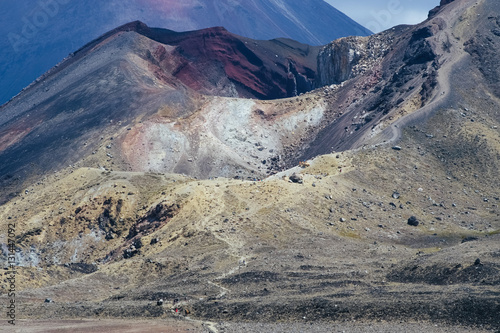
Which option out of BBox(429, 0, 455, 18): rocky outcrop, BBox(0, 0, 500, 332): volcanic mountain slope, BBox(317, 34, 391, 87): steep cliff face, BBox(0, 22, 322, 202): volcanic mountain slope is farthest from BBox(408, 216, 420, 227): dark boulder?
BBox(429, 0, 455, 18): rocky outcrop

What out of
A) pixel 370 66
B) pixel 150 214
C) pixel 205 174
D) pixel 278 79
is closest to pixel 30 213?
pixel 150 214

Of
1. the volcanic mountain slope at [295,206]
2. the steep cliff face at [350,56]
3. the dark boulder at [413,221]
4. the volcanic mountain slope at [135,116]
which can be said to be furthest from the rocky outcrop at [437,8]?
the dark boulder at [413,221]

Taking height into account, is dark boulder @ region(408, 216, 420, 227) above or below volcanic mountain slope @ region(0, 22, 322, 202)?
below

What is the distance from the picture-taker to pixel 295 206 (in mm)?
59969

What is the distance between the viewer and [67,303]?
146 feet

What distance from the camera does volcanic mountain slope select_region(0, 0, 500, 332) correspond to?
40688 mm

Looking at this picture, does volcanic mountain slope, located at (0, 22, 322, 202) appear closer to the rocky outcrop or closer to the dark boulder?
the rocky outcrop

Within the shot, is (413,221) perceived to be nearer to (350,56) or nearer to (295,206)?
(295,206)

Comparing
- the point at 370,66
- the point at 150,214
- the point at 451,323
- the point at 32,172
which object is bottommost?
the point at 451,323

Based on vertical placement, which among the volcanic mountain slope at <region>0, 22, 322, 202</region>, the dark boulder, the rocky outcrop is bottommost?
the dark boulder

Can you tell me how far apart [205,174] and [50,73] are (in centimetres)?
5261

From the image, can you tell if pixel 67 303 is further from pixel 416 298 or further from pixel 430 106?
pixel 430 106

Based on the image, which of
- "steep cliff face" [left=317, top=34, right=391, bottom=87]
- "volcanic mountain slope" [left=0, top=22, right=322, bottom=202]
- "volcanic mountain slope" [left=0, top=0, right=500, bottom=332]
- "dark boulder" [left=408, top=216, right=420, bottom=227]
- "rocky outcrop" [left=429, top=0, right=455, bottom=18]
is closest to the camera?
"volcanic mountain slope" [left=0, top=0, right=500, bottom=332]

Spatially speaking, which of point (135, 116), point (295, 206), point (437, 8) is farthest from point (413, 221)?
point (437, 8)
